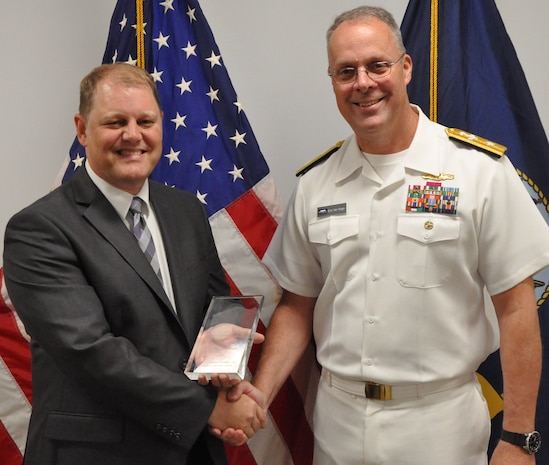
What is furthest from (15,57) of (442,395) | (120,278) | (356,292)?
(442,395)

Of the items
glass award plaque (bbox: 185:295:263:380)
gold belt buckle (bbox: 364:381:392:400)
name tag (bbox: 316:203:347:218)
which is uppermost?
name tag (bbox: 316:203:347:218)

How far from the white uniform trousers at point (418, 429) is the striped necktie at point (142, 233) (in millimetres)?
620

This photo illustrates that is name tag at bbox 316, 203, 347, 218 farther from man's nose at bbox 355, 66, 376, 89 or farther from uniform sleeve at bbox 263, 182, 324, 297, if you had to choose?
man's nose at bbox 355, 66, 376, 89

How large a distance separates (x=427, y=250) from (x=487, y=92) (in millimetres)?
689

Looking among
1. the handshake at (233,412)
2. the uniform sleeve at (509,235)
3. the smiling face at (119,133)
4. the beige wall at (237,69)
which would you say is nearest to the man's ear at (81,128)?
the smiling face at (119,133)

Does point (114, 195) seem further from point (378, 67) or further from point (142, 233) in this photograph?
point (378, 67)

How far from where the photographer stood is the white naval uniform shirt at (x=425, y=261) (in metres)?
1.61

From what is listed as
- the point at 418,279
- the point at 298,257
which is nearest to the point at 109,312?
the point at 298,257

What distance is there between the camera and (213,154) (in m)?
2.12

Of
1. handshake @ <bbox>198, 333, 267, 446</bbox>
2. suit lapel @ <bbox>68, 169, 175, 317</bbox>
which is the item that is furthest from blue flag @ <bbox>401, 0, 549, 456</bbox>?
suit lapel @ <bbox>68, 169, 175, 317</bbox>

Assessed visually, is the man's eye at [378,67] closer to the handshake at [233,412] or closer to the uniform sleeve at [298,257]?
the uniform sleeve at [298,257]

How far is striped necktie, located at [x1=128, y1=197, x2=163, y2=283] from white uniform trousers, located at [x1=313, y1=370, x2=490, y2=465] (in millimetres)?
620

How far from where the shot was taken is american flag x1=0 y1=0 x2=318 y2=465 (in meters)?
2.11

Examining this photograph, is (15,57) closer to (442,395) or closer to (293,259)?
(293,259)
